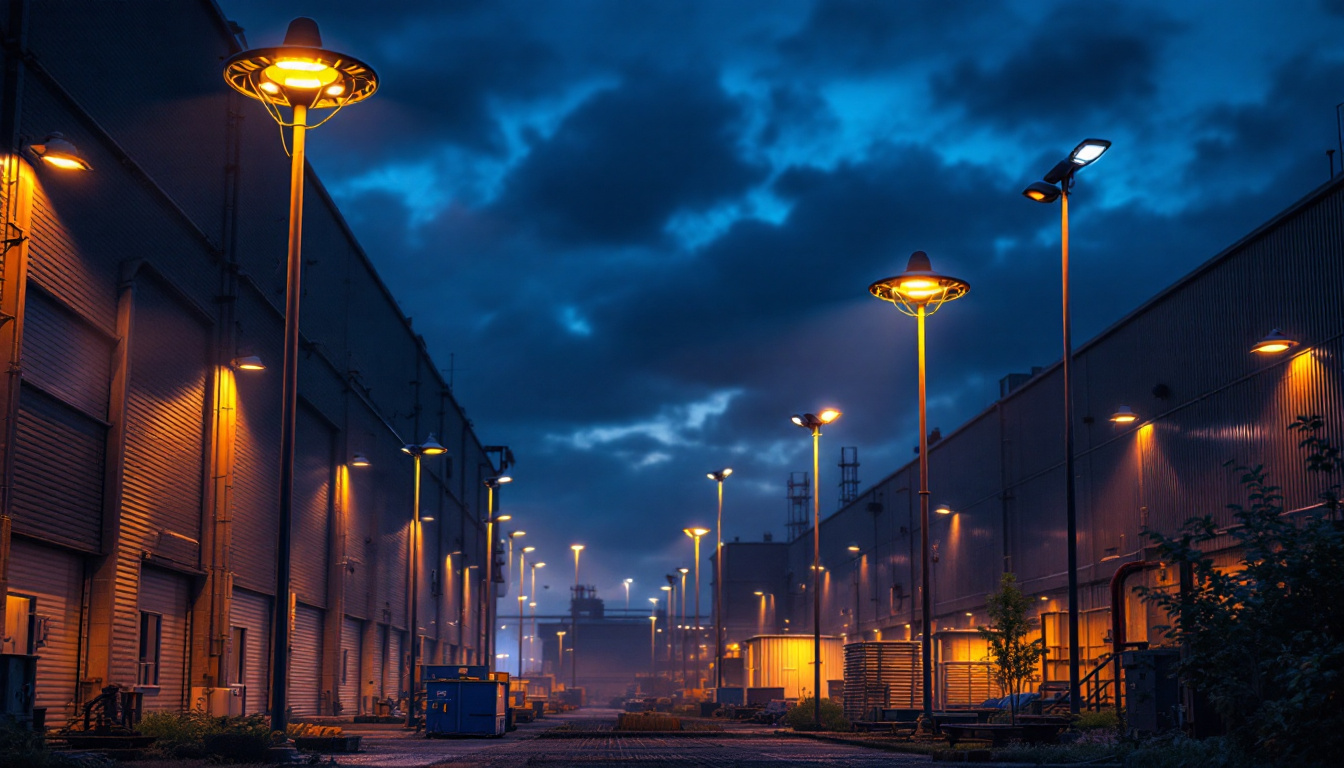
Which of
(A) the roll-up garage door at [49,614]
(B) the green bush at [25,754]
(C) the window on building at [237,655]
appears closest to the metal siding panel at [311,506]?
(C) the window on building at [237,655]

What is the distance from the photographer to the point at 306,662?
4591 centimetres

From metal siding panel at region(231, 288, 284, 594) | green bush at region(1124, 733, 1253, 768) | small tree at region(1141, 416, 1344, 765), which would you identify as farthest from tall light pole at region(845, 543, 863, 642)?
small tree at region(1141, 416, 1344, 765)

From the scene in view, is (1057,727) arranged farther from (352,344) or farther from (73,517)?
(352,344)

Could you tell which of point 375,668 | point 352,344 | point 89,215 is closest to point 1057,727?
point 89,215

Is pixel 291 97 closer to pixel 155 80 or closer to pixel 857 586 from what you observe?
pixel 155 80

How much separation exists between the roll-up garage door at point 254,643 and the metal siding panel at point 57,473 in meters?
10.1

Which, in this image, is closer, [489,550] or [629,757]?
[629,757]

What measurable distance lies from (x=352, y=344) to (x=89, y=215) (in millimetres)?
26777

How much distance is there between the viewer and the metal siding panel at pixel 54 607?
23266 millimetres

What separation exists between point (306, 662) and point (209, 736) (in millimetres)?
26026

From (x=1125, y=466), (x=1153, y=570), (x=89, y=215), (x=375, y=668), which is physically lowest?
(x=375, y=668)

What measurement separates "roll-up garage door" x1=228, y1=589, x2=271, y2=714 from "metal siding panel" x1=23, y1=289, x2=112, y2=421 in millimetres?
10913

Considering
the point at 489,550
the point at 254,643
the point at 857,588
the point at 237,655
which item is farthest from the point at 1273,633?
the point at 857,588

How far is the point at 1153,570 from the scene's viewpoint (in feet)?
122
